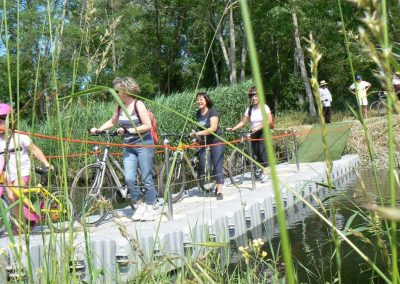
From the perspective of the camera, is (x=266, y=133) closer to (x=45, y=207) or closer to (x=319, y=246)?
(x=45, y=207)

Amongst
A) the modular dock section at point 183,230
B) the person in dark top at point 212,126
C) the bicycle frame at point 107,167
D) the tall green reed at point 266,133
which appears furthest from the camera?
the person in dark top at point 212,126

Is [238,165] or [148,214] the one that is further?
[238,165]

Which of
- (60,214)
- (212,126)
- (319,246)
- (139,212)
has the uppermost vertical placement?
(212,126)

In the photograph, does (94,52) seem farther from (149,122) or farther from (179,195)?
(179,195)

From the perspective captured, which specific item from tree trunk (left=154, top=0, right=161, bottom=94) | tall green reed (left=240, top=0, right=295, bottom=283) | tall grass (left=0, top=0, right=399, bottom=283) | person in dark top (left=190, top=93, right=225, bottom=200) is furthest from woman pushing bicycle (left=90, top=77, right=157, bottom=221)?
tree trunk (left=154, top=0, right=161, bottom=94)

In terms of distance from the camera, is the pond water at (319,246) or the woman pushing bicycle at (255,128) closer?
the pond water at (319,246)

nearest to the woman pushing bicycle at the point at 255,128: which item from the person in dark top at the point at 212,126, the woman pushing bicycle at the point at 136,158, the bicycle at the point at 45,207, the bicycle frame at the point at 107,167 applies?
the person in dark top at the point at 212,126

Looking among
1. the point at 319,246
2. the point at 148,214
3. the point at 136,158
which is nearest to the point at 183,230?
the point at 148,214

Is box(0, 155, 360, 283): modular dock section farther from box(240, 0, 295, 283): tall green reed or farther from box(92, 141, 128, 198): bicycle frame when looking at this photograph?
box(240, 0, 295, 283): tall green reed

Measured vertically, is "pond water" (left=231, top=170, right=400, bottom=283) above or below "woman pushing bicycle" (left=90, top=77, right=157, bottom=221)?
below

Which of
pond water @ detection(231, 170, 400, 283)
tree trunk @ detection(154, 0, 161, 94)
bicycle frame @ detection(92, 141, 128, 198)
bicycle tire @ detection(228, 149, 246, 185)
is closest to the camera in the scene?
pond water @ detection(231, 170, 400, 283)

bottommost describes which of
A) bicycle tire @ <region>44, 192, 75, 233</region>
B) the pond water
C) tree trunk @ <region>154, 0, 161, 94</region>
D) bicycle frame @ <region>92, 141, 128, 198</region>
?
the pond water

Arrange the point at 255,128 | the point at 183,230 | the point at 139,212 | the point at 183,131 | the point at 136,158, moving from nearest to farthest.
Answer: the point at 183,131
the point at 183,230
the point at 139,212
the point at 136,158
the point at 255,128

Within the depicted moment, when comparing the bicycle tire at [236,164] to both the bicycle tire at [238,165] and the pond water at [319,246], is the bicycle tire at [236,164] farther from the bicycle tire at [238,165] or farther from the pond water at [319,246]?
the pond water at [319,246]
